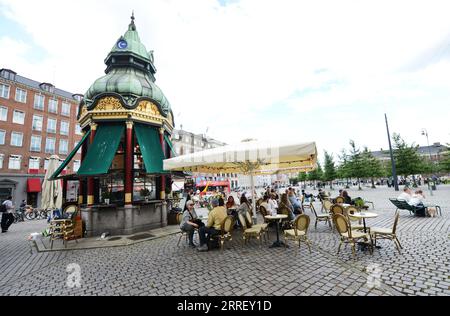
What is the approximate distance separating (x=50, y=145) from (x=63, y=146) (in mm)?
1746

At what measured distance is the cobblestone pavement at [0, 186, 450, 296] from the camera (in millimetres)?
3877

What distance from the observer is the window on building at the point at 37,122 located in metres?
30.1

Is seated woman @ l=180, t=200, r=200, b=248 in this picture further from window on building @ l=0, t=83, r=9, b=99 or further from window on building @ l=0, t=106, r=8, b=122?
window on building @ l=0, t=83, r=9, b=99

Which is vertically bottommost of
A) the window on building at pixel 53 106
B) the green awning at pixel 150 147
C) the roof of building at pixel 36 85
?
the green awning at pixel 150 147

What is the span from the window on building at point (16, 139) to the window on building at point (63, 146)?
476 cm

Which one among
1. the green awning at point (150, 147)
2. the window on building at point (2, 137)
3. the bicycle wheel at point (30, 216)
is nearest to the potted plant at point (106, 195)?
the green awning at point (150, 147)

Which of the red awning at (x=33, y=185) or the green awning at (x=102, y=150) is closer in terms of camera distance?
the green awning at (x=102, y=150)

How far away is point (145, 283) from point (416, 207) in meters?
12.9

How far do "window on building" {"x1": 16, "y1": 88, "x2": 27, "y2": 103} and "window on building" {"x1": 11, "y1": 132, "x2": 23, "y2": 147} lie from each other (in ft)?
16.2

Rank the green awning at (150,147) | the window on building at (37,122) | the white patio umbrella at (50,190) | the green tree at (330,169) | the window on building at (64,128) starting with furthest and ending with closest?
the green tree at (330,169)
the window on building at (64,128)
the window on building at (37,122)
the white patio umbrella at (50,190)
the green awning at (150,147)

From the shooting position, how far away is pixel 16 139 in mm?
27906

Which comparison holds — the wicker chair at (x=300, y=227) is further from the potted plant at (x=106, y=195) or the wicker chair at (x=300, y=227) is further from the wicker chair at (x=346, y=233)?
the potted plant at (x=106, y=195)

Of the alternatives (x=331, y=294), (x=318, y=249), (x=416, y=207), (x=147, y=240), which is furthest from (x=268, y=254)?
(x=416, y=207)

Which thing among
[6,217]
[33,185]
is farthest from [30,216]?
[33,185]
